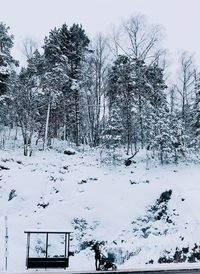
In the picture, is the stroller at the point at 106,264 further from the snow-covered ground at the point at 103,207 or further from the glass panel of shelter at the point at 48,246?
the glass panel of shelter at the point at 48,246

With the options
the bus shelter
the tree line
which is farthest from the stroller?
the tree line

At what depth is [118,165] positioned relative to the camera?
37.4 meters

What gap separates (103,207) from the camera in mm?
29188

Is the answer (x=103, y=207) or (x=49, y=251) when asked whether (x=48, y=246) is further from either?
(x=103, y=207)

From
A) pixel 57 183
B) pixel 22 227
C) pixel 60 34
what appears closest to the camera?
pixel 22 227

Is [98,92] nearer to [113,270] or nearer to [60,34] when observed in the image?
[60,34]

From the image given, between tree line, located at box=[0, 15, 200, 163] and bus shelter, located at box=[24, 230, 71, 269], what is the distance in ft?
43.8

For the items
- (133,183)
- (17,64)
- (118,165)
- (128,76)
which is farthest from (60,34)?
(133,183)

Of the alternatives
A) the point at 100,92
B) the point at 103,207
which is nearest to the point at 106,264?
the point at 103,207

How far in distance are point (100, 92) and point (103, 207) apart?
21226 mm

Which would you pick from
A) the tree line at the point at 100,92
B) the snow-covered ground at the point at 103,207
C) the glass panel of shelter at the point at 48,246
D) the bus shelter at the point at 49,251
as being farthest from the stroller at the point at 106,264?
the tree line at the point at 100,92

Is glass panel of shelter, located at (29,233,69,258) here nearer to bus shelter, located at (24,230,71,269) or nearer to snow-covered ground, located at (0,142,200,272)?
bus shelter, located at (24,230,71,269)

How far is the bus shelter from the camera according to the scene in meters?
21.2

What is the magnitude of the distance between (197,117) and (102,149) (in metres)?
10.7
